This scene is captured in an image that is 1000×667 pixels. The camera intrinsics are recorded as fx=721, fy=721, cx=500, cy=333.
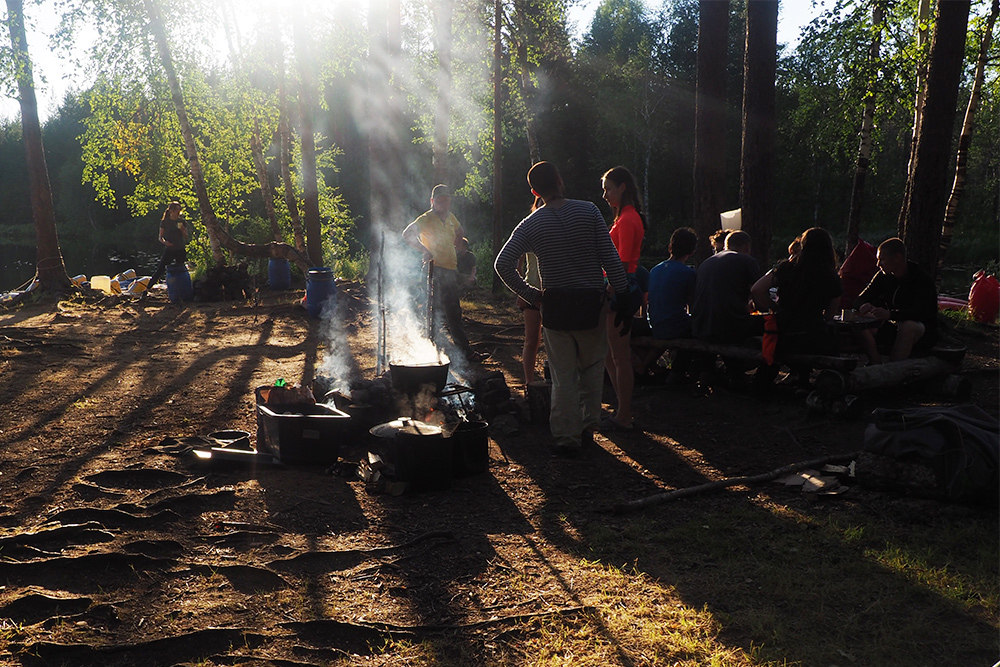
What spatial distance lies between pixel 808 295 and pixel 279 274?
12.9m

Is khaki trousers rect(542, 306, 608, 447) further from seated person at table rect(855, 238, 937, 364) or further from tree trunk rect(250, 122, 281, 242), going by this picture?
tree trunk rect(250, 122, 281, 242)

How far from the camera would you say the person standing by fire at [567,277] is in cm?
504

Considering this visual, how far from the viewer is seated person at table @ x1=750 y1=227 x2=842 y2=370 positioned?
20.0ft

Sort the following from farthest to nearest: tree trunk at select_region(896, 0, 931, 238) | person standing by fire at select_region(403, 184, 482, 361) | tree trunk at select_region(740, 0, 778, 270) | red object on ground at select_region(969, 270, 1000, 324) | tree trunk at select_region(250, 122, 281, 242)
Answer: tree trunk at select_region(250, 122, 281, 242), red object on ground at select_region(969, 270, 1000, 324), tree trunk at select_region(896, 0, 931, 238), tree trunk at select_region(740, 0, 778, 270), person standing by fire at select_region(403, 184, 482, 361)

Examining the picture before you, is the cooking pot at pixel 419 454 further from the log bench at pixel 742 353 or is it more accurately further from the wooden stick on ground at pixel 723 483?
the log bench at pixel 742 353

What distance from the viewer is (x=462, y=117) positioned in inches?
758

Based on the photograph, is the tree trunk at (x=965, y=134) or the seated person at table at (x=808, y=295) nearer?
the seated person at table at (x=808, y=295)

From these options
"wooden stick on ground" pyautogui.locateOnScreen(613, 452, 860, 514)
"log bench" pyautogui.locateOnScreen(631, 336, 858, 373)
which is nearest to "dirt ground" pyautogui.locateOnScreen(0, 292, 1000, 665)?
"wooden stick on ground" pyautogui.locateOnScreen(613, 452, 860, 514)

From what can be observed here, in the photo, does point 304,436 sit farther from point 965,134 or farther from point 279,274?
point 965,134

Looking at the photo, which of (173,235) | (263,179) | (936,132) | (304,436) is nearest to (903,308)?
(936,132)

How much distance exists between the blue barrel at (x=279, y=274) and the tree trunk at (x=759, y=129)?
1125 cm

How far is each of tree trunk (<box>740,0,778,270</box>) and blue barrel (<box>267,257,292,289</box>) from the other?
11.3 metres

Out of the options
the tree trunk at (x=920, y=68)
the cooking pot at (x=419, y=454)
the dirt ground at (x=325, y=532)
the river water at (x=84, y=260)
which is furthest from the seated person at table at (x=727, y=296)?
the river water at (x=84, y=260)

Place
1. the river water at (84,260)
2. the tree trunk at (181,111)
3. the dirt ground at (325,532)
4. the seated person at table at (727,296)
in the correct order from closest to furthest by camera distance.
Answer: the dirt ground at (325,532), the seated person at table at (727,296), the tree trunk at (181,111), the river water at (84,260)
